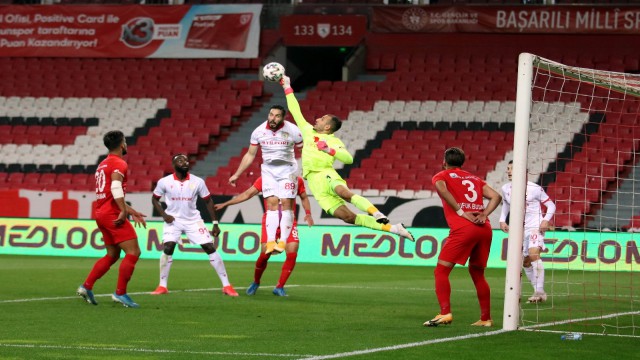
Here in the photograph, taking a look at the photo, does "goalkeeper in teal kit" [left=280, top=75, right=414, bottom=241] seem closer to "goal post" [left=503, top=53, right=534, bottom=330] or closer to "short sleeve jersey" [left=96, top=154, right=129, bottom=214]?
"short sleeve jersey" [left=96, top=154, right=129, bottom=214]

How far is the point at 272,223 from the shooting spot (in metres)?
14.1

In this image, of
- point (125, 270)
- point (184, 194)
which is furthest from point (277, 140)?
point (125, 270)

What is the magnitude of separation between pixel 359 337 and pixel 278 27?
93.5ft

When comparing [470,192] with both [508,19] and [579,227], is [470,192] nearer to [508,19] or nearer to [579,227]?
[579,227]

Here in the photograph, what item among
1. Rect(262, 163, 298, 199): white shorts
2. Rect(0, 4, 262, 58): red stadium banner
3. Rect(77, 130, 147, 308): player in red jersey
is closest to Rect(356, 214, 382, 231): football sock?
Rect(262, 163, 298, 199): white shorts

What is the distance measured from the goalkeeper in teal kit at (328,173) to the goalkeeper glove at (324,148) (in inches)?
2.9

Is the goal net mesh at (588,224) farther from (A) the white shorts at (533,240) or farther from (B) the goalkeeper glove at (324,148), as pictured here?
(B) the goalkeeper glove at (324,148)

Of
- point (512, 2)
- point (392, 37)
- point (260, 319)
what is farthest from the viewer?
point (392, 37)

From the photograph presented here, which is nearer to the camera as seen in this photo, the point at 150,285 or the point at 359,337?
the point at 359,337

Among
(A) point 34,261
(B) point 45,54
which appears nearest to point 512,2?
(B) point 45,54

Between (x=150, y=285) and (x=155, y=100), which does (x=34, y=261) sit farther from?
(x=155, y=100)

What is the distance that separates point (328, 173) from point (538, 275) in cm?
365

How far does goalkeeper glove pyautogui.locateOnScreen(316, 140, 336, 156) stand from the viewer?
12.9 metres

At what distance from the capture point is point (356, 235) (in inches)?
966
